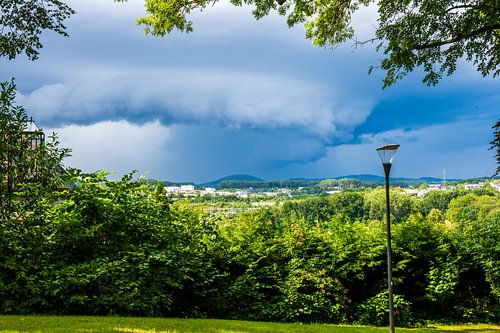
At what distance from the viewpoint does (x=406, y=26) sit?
1068 cm

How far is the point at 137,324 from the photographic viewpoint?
7.04m

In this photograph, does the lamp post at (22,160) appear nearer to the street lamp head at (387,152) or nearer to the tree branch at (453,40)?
the street lamp head at (387,152)

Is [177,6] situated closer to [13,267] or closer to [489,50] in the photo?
[13,267]

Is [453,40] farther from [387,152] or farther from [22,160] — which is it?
[22,160]

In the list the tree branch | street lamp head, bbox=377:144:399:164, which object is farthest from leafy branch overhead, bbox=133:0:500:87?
street lamp head, bbox=377:144:399:164

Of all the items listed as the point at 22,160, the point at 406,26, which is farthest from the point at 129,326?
the point at 406,26

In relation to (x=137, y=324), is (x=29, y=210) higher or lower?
higher

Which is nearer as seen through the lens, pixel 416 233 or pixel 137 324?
pixel 137 324

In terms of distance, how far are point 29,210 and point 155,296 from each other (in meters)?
2.73

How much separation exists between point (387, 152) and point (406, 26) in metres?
4.39

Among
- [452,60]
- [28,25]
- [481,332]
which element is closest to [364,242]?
[481,332]

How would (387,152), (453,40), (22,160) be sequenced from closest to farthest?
1. (387,152)
2. (22,160)
3. (453,40)

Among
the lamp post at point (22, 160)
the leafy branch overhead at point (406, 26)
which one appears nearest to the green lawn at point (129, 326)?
the lamp post at point (22, 160)

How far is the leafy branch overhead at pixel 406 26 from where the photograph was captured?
10.6m
